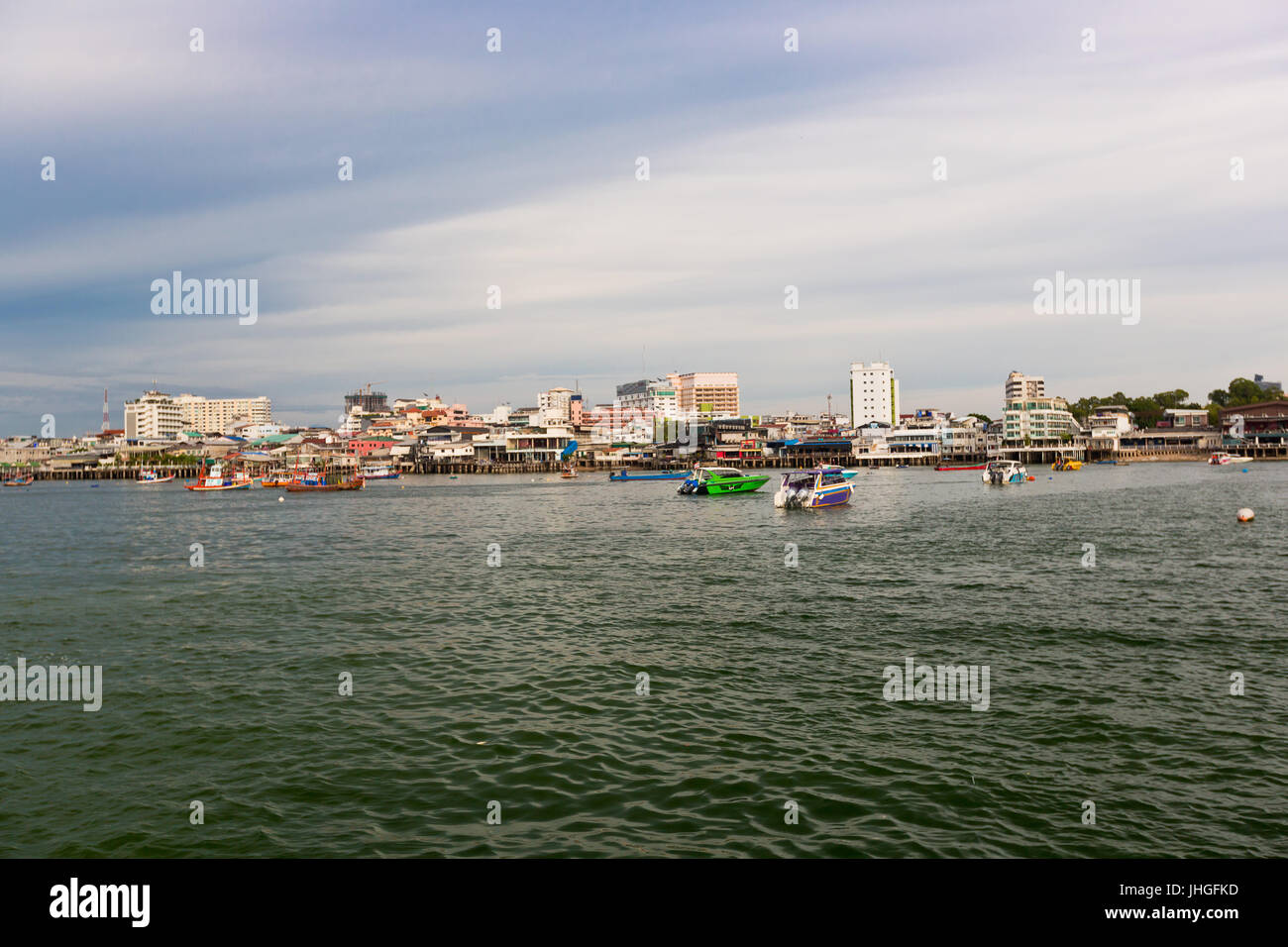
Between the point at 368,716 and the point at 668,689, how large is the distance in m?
5.50

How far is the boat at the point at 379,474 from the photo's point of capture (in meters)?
151

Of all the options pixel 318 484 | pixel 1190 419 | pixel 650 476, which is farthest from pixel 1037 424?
pixel 318 484

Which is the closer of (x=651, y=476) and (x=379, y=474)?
(x=651, y=476)

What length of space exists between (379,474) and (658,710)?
15047 centimetres

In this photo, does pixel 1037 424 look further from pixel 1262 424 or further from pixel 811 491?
pixel 811 491

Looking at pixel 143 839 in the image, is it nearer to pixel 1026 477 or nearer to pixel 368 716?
pixel 368 716

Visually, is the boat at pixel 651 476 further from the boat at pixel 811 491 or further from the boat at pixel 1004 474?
the boat at pixel 811 491

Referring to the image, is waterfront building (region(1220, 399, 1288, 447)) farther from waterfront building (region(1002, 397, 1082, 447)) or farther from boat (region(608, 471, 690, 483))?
boat (region(608, 471, 690, 483))

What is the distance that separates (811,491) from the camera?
60.7 m

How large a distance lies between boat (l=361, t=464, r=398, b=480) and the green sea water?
120556 millimetres

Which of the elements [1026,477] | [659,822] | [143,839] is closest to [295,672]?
[143,839]

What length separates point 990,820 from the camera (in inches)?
373

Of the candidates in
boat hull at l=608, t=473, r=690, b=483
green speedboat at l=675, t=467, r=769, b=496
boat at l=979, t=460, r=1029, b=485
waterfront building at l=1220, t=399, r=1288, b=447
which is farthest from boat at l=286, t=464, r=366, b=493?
waterfront building at l=1220, t=399, r=1288, b=447

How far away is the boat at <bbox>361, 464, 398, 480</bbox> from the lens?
15088 cm
